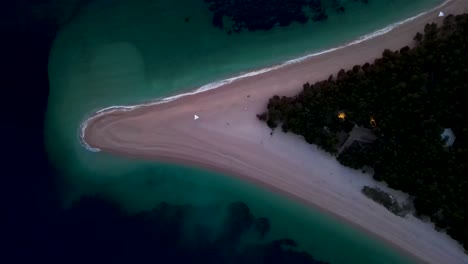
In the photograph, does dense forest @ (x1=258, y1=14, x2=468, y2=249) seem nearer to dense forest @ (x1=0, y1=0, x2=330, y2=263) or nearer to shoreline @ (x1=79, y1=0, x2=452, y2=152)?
shoreline @ (x1=79, y1=0, x2=452, y2=152)

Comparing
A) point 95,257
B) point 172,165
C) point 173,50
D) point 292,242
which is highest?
point 173,50

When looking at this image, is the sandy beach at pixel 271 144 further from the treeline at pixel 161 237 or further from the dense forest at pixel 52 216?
the dense forest at pixel 52 216

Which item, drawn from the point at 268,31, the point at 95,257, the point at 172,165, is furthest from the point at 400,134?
the point at 95,257

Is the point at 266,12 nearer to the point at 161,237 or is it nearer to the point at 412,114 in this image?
the point at 412,114

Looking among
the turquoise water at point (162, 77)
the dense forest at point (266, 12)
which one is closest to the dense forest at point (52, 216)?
the turquoise water at point (162, 77)

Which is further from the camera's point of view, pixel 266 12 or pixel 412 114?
pixel 266 12

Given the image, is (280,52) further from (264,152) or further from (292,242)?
(292,242)

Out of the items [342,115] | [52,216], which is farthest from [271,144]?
[52,216]
